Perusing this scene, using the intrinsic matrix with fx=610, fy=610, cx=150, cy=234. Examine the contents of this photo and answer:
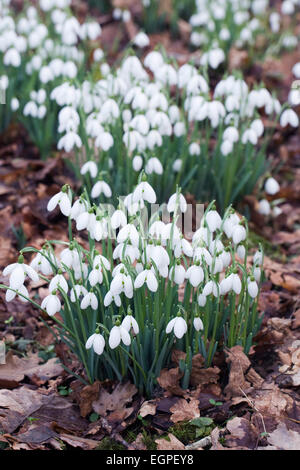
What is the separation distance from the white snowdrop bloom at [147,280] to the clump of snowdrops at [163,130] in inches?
38.9

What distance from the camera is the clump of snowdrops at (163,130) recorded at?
3.03 m

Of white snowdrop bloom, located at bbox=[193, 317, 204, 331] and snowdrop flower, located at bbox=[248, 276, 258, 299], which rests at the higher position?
snowdrop flower, located at bbox=[248, 276, 258, 299]

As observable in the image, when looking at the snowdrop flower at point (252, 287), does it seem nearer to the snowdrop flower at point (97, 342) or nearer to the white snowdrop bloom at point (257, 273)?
the white snowdrop bloom at point (257, 273)

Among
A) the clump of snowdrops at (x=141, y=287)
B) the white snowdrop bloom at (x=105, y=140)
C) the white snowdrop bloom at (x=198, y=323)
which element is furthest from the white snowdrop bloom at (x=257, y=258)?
the white snowdrop bloom at (x=105, y=140)

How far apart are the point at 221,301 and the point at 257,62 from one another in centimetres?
331

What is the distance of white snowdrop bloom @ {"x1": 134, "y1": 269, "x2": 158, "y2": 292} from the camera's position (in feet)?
6.75

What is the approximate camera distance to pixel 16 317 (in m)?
2.91

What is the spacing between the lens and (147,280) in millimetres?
2053

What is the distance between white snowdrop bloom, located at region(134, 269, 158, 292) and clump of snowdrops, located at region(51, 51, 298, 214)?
0.99m

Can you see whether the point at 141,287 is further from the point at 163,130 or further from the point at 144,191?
the point at 163,130

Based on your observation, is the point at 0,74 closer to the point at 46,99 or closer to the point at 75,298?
the point at 46,99

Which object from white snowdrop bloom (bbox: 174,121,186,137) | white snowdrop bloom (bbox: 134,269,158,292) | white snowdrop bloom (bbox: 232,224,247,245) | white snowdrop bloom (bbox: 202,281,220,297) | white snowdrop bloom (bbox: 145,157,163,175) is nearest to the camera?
white snowdrop bloom (bbox: 134,269,158,292)

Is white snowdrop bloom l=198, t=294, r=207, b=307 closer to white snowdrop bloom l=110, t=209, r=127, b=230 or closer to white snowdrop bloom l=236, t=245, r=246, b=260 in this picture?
white snowdrop bloom l=236, t=245, r=246, b=260

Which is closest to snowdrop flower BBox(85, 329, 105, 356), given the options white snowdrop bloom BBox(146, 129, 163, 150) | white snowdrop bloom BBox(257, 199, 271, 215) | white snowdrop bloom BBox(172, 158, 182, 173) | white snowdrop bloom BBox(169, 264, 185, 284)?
white snowdrop bloom BBox(169, 264, 185, 284)
